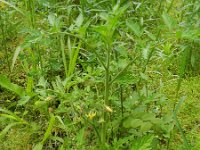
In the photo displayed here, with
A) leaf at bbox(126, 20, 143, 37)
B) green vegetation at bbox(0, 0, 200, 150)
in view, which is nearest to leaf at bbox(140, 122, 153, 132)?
green vegetation at bbox(0, 0, 200, 150)

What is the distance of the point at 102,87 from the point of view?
2057 mm

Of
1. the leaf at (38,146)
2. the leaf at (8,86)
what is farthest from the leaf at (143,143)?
the leaf at (8,86)

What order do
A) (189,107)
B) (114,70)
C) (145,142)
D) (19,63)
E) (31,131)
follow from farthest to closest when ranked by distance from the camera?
1. (19,63)
2. (189,107)
3. (31,131)
4. (114,70)
5. (145,142)

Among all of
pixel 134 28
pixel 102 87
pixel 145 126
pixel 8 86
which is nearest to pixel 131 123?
pixel 145 126

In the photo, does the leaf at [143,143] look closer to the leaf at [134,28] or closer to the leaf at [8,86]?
the leaf at [134,28]

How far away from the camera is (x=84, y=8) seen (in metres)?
2.38

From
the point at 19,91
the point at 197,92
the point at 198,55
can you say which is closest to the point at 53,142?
the point at 19,91

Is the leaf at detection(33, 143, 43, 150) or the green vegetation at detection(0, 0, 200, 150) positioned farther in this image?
the leaf at detection(33, 143, 43, 150)

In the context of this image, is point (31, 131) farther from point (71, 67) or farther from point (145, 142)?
point (145, 142)

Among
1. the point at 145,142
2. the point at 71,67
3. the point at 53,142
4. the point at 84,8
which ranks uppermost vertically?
the point at 84,8

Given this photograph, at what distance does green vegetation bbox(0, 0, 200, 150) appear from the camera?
1471mm

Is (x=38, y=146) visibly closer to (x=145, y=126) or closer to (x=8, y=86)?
(x=8, y=86)

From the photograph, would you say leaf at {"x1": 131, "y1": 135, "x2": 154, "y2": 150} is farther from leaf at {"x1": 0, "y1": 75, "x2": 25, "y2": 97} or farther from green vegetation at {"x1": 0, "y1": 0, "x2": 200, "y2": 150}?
leaf at {"x1": 0, "y1": 75, "x2": 25, "y2": 97}

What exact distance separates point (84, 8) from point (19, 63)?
680 mm
